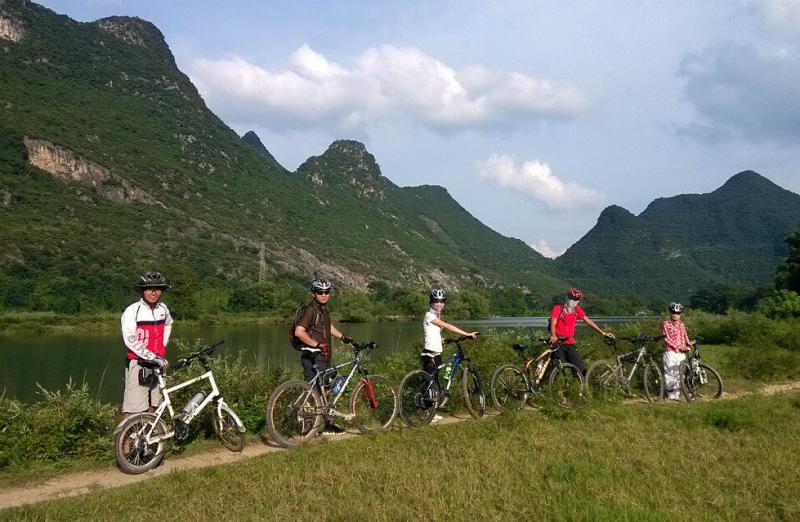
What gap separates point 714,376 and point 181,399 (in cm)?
912

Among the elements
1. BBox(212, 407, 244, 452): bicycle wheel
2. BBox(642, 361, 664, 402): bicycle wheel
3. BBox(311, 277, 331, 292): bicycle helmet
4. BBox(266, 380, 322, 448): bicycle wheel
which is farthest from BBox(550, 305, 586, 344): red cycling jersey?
BBox(212, 407, 244, 452): bicycle wheel

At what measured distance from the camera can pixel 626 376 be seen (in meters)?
9.60

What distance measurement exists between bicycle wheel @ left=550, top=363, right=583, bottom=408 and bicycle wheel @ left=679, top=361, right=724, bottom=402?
217 cm

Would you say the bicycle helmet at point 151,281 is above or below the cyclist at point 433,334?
above

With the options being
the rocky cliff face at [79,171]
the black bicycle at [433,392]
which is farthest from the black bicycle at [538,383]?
the rocky cliff face at [79,171]

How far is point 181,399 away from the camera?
22.3 feet

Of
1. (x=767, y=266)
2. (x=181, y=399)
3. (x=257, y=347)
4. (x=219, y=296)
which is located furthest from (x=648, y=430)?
(x=767, y=266)

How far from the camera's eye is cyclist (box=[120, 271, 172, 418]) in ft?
18.8

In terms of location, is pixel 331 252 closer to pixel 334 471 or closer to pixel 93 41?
pixel 93 41

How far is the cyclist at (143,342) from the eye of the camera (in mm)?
5742

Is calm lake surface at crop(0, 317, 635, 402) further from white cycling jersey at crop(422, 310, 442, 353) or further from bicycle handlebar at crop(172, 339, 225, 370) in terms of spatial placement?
bicycle handlebar at crop(172, 339, 225, 370)

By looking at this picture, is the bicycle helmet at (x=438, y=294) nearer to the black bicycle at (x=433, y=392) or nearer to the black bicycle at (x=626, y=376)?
the black bicycle at (x=433, y=392)

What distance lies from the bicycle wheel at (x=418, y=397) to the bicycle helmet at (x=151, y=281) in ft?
11.0

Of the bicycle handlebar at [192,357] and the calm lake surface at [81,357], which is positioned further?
the calm lake surface at [81,357]
